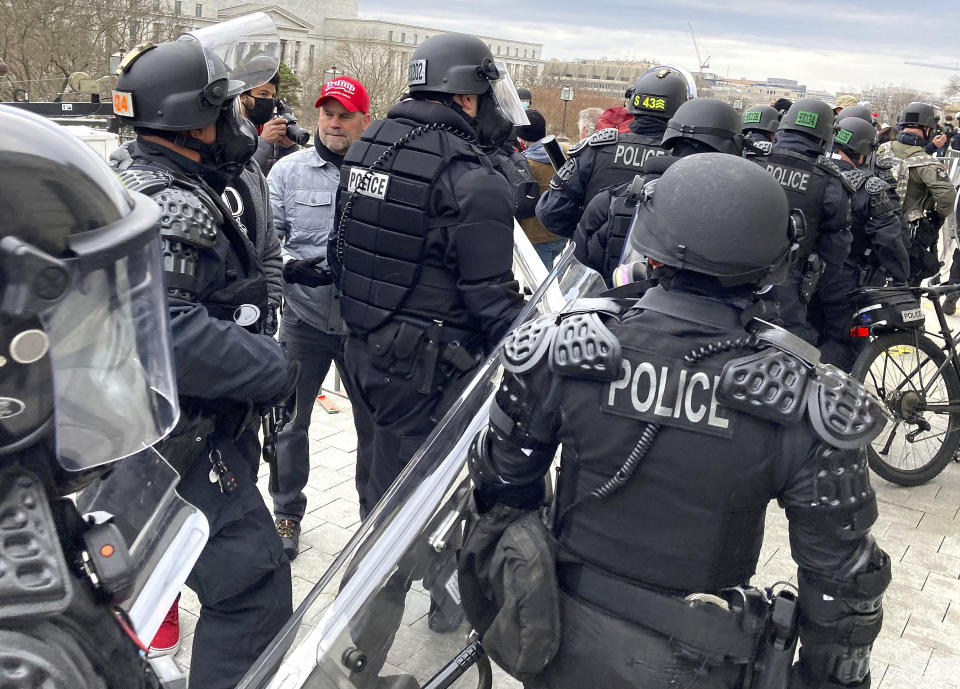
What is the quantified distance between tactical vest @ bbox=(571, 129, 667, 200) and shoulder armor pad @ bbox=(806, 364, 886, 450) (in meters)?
3.12

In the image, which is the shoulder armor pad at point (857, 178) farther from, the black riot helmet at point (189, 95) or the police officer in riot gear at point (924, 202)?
the black riot helmet at point (189, 95)

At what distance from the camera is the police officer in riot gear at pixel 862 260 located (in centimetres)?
537

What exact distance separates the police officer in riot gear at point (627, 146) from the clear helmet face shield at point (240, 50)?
2.07 metres

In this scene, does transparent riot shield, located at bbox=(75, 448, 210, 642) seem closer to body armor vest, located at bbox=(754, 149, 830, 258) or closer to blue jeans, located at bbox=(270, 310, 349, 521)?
blue jeans, located at bbox=(270, 310, 349, 521)

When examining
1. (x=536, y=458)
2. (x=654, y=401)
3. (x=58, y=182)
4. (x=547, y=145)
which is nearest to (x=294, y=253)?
(x=547, y=145)

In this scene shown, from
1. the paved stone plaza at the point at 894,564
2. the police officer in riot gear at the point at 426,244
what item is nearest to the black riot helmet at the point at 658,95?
the police officer in riot gear at the point at 426,244

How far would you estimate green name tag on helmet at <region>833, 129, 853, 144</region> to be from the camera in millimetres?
6031

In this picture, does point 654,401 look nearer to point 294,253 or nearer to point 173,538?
point 173,538

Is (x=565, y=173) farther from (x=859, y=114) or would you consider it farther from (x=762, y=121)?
(x=859, y=114)

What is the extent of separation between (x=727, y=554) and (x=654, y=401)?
0.40 meters

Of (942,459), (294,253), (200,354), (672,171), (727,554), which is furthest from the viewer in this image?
(942,459)

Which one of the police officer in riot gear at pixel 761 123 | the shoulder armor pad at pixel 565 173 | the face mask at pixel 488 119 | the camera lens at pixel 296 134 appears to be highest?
the face mask at pixel 488 119

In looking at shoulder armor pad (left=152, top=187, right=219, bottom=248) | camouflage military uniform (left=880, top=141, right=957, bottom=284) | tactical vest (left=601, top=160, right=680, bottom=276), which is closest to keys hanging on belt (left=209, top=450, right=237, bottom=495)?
shoulder armor pad (left=152, top=187, right=219, bottom=248)

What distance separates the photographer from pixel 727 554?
2029 millimetres
